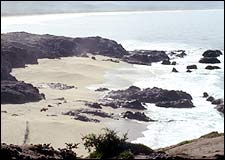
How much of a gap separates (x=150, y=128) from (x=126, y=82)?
15.3 m

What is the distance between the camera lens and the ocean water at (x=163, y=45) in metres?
29.1

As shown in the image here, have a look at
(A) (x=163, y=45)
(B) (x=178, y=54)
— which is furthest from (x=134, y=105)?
(A) (x=163, y=45)

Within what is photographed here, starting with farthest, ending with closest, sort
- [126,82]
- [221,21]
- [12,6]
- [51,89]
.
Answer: [221,21] → [12,6] → [126,82] → [51,89]

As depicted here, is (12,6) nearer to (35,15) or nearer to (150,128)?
(35,15)

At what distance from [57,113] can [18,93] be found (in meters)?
4.50

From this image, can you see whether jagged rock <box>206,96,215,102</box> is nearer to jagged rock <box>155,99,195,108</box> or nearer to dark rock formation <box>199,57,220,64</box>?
jagged rock <box>155,99,195,108</box>

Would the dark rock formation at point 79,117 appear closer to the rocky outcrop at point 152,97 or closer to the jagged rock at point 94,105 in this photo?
the jagged rock at point 94,105

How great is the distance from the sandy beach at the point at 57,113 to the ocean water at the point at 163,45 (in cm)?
163

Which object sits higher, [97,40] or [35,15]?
[35,15]

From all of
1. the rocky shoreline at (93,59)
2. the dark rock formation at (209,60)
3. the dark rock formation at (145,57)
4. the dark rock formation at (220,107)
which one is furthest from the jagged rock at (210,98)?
the dark rock formation at (145,57)

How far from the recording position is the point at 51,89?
129 feet

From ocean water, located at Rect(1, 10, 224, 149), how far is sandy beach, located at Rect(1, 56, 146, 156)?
163 centimetres

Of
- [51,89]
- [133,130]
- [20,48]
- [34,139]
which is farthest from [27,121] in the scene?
[20,48]

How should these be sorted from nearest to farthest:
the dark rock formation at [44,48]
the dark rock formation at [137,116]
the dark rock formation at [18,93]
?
the dark rock formation at [137,116] < the dark rock formation at [18,93] < the dark rock formation at [44,48]
